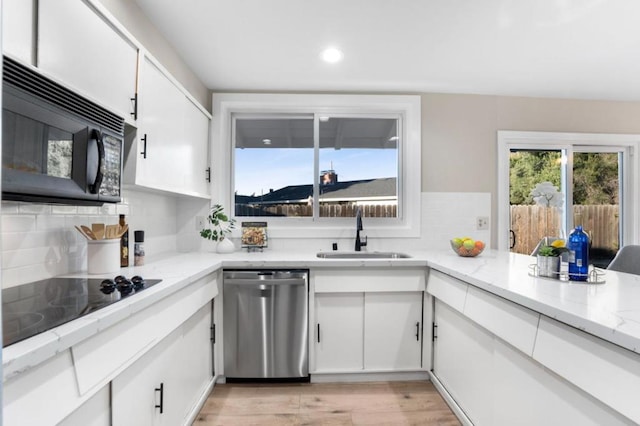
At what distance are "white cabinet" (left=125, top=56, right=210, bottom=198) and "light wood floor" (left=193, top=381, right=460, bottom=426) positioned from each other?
1362 millimetres

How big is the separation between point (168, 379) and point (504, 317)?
1.50 metres

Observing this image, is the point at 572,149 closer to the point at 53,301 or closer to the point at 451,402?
the point at 451,402

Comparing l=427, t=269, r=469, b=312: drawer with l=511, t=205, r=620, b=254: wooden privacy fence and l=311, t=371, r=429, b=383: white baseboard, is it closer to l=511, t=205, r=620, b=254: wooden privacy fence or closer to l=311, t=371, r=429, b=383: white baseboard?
l=311, t=371, r=429, b=383: white baseboard

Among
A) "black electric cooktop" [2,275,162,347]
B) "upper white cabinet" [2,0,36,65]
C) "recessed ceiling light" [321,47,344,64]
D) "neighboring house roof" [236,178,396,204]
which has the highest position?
"recessed ceiling light" [321,47,344,64]

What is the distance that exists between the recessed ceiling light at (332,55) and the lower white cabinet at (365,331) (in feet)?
5.39

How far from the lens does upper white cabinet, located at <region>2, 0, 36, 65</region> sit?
1.04 metres

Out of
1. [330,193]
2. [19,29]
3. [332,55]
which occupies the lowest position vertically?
[330,193]

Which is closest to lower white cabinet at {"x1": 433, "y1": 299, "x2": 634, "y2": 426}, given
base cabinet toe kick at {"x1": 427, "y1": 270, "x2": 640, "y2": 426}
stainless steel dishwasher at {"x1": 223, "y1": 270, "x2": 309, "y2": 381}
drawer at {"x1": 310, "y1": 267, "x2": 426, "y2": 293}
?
base cabinet toe kick at {"x1": 427, "y1": 270, "x2": 640, "y2": 426}

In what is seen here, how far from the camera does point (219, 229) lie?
9.71 ft

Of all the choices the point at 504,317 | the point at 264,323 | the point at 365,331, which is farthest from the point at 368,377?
the point at 504,317

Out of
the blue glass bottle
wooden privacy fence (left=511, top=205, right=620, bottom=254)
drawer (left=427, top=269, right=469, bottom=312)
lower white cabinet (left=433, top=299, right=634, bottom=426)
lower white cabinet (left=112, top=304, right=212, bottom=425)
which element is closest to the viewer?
lower white cabinet (left=433, top=299, right=634, bottom=426)

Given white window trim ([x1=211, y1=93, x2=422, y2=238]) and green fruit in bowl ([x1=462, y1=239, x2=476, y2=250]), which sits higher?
white window trim ([x1=211, y1=93, x2=422, y2=238])

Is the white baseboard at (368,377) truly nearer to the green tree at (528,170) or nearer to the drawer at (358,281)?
the drawer at (358,281)

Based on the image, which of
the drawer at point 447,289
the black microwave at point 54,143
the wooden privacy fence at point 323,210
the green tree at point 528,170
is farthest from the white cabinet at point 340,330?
the green tree at point 528,170
